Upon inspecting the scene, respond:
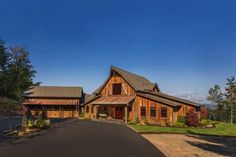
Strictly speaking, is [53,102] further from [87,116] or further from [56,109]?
[87,116]

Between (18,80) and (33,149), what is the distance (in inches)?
2135

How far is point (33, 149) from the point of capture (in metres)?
13.9

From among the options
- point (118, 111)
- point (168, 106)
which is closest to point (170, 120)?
point (168, 106)

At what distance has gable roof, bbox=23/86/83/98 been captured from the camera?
4559cm

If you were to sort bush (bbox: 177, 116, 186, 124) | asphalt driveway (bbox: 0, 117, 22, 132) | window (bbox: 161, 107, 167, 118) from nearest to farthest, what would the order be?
1. asphalt driveway (bbox: 0, 117, 22, 132)
2. bush (bbox: 177, 116, 186, 124)
3. window (bbox: 161, 107, 167, 118)

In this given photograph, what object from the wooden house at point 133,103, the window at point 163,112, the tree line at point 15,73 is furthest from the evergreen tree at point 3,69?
the window at point 163,112

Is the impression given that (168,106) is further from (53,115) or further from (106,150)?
(53,115)

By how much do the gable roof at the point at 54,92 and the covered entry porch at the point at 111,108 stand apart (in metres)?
8.33

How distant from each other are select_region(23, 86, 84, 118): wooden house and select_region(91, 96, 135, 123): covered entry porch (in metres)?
7.15

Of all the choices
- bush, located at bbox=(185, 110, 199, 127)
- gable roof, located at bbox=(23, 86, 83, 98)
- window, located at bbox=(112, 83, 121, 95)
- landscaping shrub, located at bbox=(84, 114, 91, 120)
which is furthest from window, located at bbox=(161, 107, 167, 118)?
gable roof, located at bbox=(23, 86, 83, 98)

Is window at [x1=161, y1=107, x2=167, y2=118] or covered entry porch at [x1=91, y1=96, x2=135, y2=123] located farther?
covered entry porch at [x1=91, y1=96, x2=135, y2=123]

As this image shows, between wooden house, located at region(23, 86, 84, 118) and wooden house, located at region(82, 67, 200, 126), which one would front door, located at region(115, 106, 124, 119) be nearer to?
wooden house, located at region(82, 67, 200, 126)

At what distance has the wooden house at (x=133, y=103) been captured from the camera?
3141cm

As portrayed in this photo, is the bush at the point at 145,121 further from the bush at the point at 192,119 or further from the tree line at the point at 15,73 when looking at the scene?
the tree line at the point at 15,73
